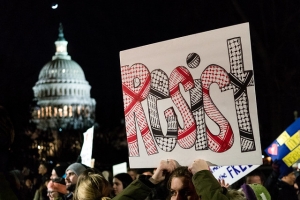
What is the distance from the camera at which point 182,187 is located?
11.8 ft

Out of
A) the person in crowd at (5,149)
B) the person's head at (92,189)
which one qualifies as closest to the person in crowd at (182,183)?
the person's head at (92,189)

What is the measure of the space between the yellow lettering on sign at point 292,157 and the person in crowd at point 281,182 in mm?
67

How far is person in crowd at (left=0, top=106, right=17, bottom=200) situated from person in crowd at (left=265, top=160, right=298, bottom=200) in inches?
172

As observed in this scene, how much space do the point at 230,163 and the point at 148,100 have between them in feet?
2.47

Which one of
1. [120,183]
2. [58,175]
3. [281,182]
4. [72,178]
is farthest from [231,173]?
[120,183]

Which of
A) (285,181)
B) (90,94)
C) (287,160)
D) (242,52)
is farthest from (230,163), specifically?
(90,94)

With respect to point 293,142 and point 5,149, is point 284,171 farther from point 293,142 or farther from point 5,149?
point 5,149

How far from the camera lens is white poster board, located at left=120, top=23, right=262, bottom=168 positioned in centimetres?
359

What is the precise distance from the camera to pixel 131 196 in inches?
139

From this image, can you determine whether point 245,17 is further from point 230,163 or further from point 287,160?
point 230,163

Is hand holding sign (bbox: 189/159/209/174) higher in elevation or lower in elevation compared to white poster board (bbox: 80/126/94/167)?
lower

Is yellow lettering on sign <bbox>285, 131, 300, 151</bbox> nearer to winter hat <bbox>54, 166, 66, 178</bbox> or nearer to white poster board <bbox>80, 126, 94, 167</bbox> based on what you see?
white poster board <bbox>80, 126, 94, 167</bbox>

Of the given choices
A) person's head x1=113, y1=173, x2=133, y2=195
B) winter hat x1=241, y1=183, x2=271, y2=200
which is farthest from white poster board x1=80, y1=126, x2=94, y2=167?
winter hat x1=241, y1=183, x2=271, y2=200

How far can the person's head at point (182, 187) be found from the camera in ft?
11.8
